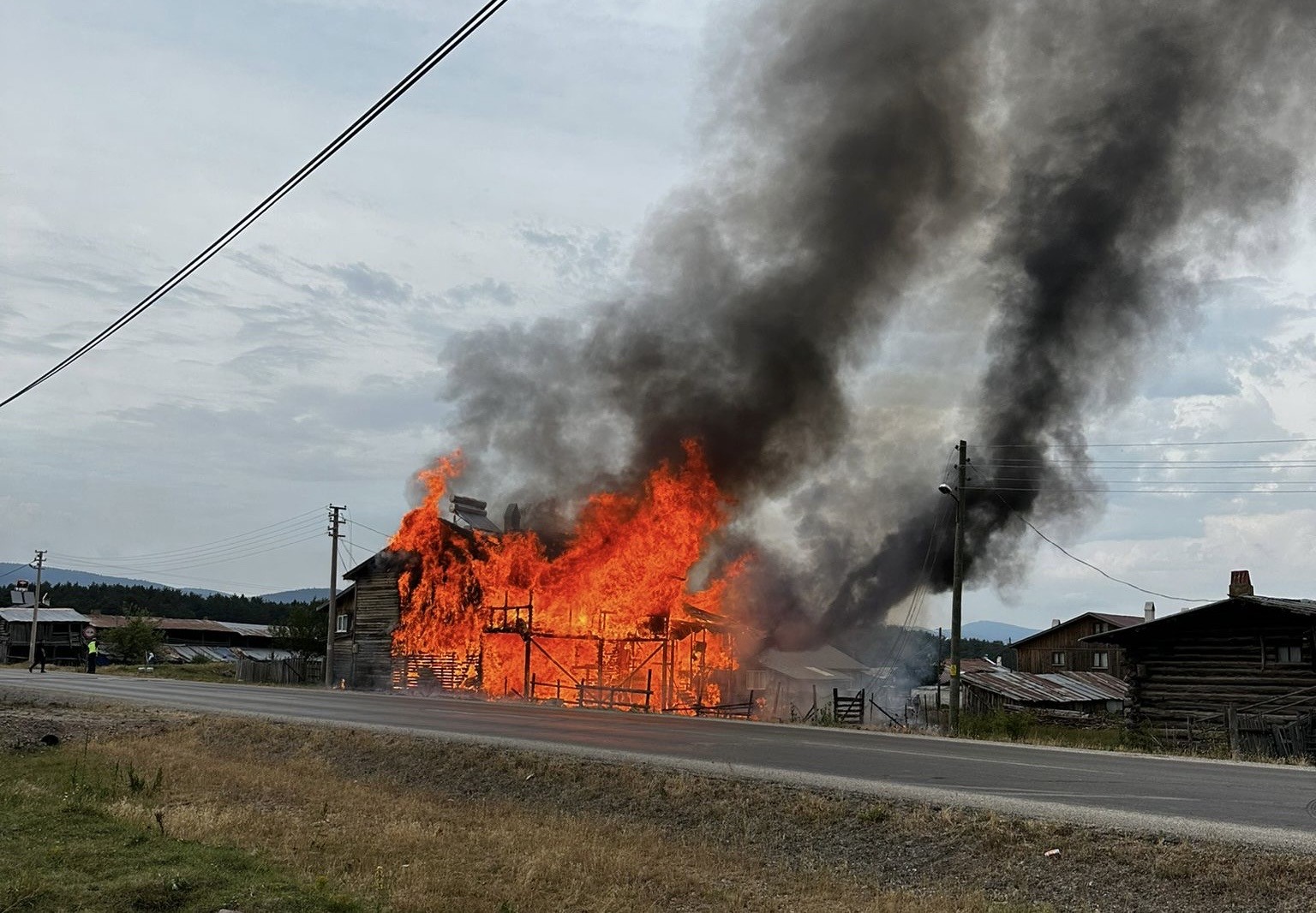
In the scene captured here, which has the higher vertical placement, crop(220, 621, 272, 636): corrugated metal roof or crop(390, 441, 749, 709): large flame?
crop(390, 441, 749, 709): large flame

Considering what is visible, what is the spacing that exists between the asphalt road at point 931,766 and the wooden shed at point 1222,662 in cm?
1181

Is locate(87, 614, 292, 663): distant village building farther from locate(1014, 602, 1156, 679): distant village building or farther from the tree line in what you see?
locate(1014, 602, 1156, 679): distant village building

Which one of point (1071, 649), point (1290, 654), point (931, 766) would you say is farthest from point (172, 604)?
point (931, 766)

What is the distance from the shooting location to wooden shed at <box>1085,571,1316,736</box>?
2844cm

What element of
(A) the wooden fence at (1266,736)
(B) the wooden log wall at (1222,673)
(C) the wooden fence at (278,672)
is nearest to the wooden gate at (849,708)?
(B) the wooden log wall at (1222,673)

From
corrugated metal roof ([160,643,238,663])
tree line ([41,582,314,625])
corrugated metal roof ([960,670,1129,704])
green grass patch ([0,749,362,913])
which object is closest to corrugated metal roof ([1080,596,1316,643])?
corrugated metal roof ([960,670,1129,704])

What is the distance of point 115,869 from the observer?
951 cm

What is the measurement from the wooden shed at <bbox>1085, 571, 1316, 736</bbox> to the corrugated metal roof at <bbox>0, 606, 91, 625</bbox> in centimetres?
8025

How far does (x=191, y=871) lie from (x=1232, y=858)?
30.1ft

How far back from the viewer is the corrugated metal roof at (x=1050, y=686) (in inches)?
2036

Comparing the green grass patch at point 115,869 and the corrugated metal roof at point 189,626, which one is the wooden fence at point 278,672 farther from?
the green grass patch at point 115,869

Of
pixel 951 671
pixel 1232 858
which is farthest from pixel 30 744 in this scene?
pixel 951 671

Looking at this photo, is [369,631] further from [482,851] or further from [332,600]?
[482,851]

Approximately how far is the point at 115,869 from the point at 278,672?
4550 cm
